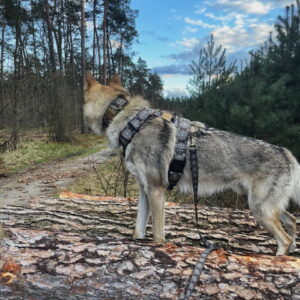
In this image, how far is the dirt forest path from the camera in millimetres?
8258

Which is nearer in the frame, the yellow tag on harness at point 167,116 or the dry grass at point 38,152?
the yellow tag on harness at point 167,116

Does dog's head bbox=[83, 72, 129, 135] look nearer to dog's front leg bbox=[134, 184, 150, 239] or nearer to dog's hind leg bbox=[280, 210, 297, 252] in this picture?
dog's front leg bbox=[134, 184, 150, 239]

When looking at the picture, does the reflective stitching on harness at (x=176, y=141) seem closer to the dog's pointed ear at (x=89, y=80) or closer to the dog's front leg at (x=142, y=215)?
the dog's front leg at (x=142, y=215)

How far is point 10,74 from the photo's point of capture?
14.7m

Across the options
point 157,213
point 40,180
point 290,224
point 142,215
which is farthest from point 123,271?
point 40,180

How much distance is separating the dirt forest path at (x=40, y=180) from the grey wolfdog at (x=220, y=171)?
414 centimetres

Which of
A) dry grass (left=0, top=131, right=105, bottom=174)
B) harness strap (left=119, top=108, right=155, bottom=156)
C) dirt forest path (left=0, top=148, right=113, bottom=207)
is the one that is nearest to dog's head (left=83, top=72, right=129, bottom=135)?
harness strap (left=119, top=108, right=155, bottom=156)

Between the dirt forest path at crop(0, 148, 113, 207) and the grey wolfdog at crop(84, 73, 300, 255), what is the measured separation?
4.14 m

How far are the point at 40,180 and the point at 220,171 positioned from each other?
26.6 feet

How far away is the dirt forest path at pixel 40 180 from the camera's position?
325 inches

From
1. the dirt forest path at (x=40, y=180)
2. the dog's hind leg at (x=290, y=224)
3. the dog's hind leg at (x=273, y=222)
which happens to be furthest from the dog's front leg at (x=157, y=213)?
the dirt forest path at (x=40, y=180)

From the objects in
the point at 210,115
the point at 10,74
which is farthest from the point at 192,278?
the point at 10,74

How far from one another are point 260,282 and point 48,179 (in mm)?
9254

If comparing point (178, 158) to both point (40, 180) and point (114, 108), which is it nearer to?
point (114, 108)
